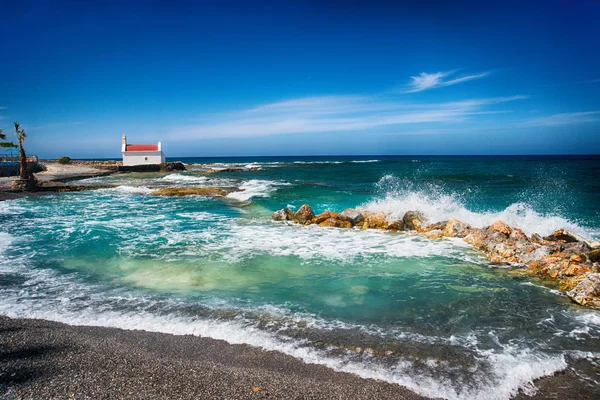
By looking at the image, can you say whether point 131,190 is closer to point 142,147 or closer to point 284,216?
point 284,216

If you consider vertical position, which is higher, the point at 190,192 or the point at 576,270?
the point at 190,192

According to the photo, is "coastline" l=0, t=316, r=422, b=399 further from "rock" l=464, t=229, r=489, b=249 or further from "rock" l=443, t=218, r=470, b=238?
"rock" l=443, t=218, r=470, b=238

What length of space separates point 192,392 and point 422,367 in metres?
2.94

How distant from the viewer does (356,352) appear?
196 inches

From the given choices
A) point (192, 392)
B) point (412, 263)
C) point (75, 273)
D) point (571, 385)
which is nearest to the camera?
point (192, 392)

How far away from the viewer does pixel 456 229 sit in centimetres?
1257

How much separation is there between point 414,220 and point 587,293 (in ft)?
23.9

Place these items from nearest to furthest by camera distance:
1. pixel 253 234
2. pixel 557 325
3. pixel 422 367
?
pixel 422 367 → pixel 557 325 → pixel 253 234

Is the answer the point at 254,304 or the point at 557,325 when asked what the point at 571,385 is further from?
the point at 254,304

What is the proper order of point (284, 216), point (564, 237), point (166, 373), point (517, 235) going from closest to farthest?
1. point (166, 373)
2. point (517, 235)
3. point (564, 237)
4. point (284, 216)

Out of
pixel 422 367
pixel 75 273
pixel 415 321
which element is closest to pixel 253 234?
pixel 75 273

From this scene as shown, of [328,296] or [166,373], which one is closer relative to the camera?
[166,373]

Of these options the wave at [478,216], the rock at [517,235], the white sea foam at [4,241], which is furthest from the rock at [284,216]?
the white sea foam at [4,241]

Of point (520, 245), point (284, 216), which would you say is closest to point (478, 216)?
point (520, 245)
